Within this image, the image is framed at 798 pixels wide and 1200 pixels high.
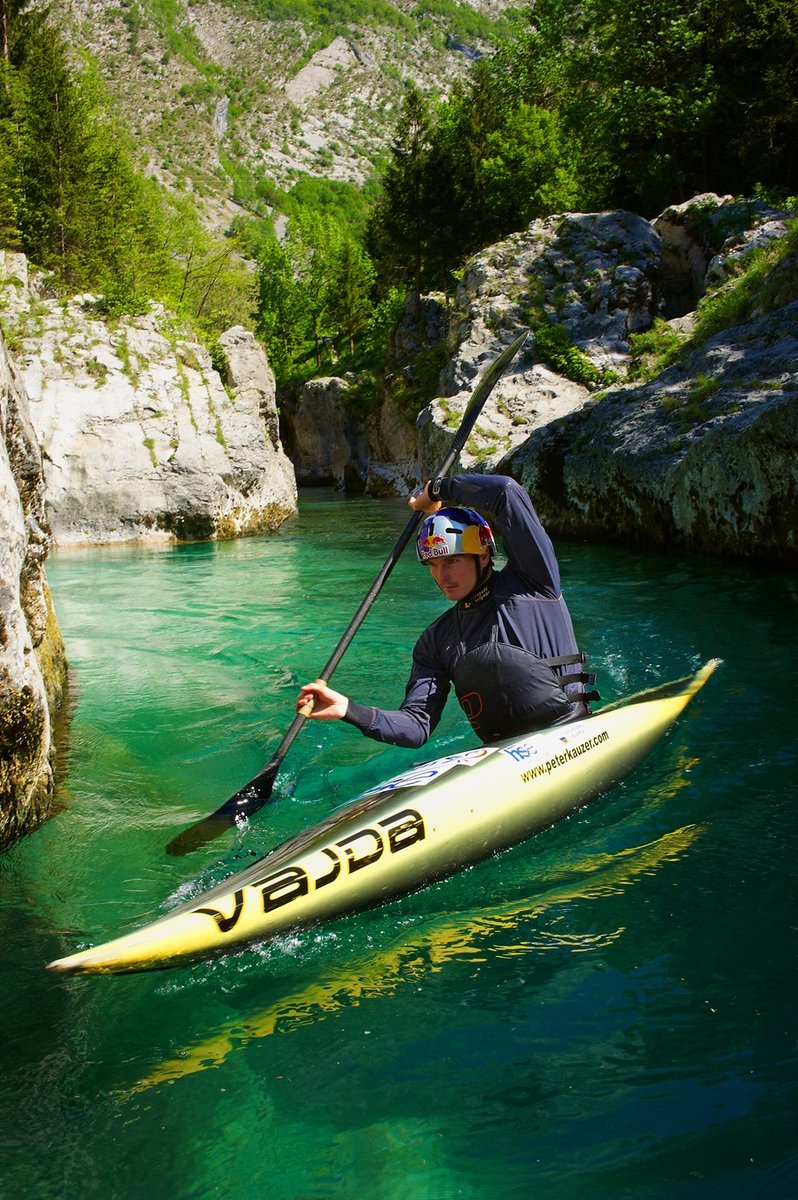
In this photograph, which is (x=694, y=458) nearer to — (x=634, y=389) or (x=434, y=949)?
(x=634, y=389)

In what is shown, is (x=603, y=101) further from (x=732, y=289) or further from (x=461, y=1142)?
(x=461, y=1142)

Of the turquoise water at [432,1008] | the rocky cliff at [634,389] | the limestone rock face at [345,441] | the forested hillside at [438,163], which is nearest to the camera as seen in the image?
the turquoise water at [432,1008]

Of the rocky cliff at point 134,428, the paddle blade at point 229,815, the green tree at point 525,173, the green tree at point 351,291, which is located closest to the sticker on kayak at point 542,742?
the paddle blade at point 229,815

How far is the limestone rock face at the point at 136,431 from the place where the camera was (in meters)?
14.9

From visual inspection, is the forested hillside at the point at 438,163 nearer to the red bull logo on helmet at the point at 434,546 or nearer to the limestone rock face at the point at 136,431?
the limestone rock face at the point at 136,431

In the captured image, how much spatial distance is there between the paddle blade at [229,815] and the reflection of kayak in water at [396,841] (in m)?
0.74

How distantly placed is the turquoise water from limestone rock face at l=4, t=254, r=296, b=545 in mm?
10641

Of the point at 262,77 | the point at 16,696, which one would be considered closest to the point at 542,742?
the point at 16,696

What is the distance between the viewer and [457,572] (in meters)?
3.96

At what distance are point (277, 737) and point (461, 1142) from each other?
3531mm

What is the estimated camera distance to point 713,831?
356cm

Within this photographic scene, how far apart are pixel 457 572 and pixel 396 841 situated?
1.34 m

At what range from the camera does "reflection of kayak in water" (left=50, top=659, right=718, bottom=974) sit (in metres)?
2.72

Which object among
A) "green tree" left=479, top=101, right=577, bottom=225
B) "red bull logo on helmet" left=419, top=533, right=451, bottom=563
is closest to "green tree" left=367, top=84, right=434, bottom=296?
"green tree" left=479, top=101, right=577, bottom=225
